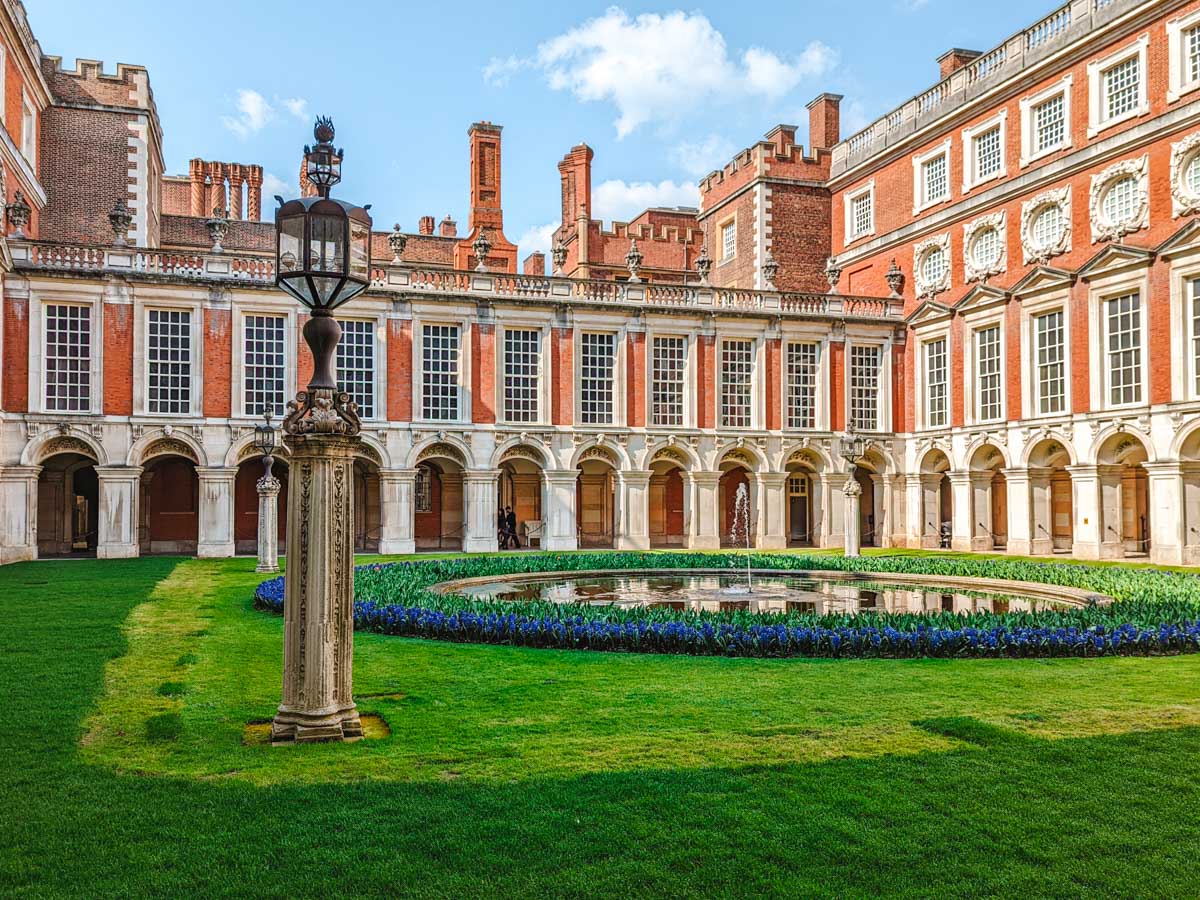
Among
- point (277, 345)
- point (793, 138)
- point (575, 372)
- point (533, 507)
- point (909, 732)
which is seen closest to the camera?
point (909, 732)

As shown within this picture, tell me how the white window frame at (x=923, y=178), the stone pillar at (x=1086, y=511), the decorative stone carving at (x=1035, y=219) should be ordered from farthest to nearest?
the white window frame at (x=923, y=178) → the decorative stone carving at (x=1035, y=219) → the stone pillar at (x=1086, y=511)

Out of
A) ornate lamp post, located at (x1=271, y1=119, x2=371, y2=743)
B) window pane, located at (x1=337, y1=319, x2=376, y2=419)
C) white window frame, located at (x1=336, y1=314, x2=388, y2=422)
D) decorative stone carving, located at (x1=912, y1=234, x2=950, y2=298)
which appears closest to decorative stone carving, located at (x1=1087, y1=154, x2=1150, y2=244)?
decorative stone carving, located at (x1=912, y1=234, x2=950, y2=298)

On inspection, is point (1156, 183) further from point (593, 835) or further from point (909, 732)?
point (593, 835)

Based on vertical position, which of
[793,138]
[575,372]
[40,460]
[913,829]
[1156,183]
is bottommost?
[913,829]

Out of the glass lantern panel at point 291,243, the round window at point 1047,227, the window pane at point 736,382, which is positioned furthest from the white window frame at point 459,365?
the glass lantern panel at point 291,243

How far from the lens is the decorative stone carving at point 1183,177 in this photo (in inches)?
976

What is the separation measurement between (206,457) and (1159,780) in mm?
28352

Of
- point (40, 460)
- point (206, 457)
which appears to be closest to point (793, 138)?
point (206, 457)

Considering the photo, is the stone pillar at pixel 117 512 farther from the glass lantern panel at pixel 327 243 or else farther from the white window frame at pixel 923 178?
the white window frame at pixel 923 178

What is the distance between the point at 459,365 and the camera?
1273 inches

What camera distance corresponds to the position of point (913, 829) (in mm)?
5352

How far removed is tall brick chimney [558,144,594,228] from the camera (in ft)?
147

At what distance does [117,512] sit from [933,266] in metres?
28.6

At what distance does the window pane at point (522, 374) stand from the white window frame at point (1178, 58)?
19768 millimetres
